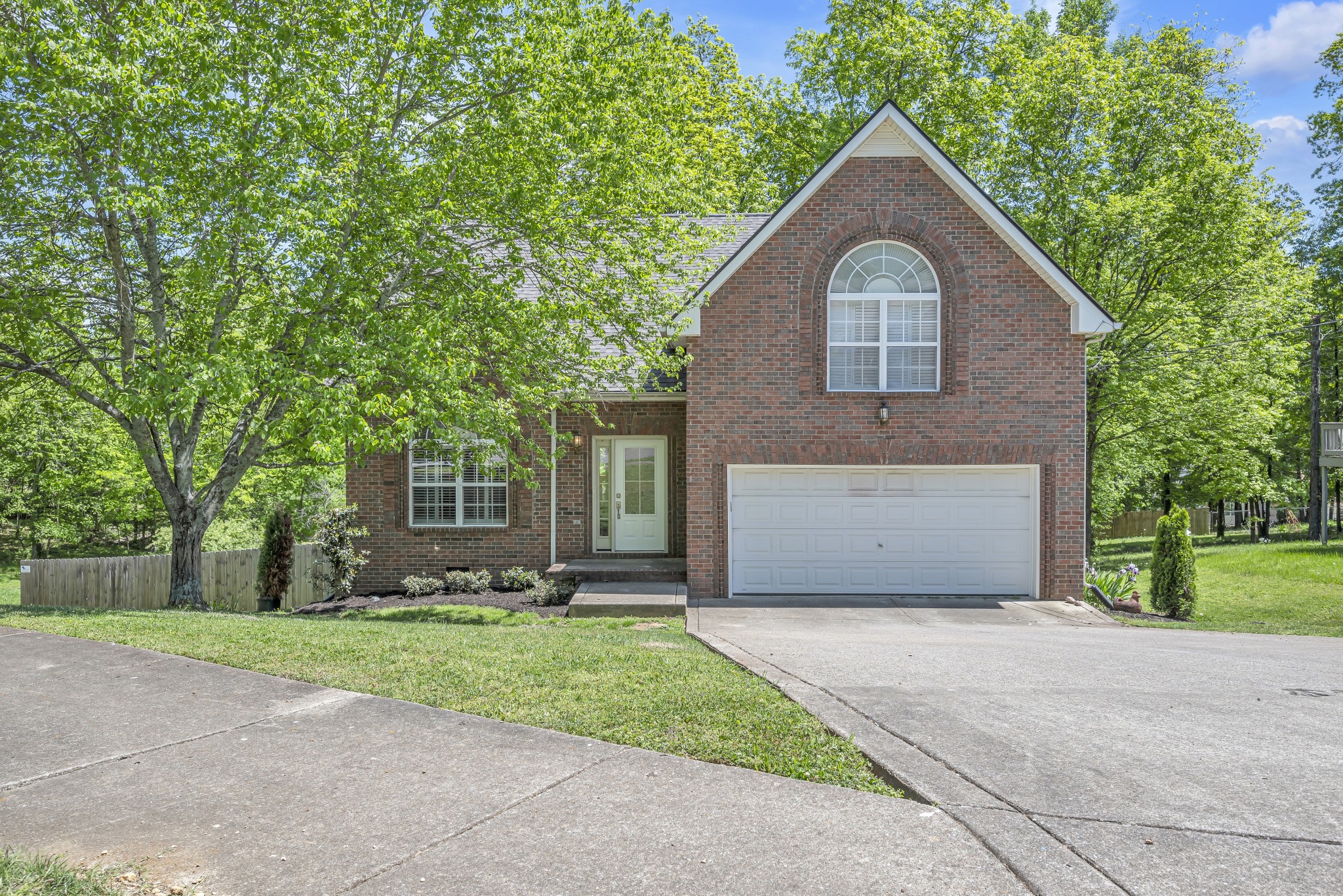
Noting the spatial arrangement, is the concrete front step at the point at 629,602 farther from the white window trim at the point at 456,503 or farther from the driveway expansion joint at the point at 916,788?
the driveway expansion joint at the point at 916,788

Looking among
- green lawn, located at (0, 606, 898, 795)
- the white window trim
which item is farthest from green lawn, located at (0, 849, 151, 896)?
the white window trim

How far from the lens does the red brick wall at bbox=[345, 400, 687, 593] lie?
1592 centimetres

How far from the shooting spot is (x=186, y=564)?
13.0m

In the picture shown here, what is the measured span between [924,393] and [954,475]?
1.42 meters

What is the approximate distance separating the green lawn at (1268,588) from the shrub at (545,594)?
859cm

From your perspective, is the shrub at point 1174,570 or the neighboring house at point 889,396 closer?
the neighboring house at point 889,396

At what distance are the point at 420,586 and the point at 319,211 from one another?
23.3 feet

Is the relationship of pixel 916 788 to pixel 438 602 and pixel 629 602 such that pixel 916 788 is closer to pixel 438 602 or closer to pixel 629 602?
pixel 629 602

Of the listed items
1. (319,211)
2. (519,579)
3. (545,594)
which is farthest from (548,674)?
(519,579)

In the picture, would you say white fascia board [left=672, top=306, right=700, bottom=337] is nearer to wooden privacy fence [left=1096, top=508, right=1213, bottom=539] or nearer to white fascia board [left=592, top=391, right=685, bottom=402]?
white fascia board [left=592, top=391, right=685, bottom=402]

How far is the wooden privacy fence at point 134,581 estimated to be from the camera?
15328 millimetres

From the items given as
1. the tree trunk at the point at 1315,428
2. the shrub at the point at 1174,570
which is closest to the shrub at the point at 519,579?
the shrub at the point at 1174,570

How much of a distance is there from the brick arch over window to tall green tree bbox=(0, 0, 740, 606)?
2.07 metres

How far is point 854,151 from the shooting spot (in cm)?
1414
